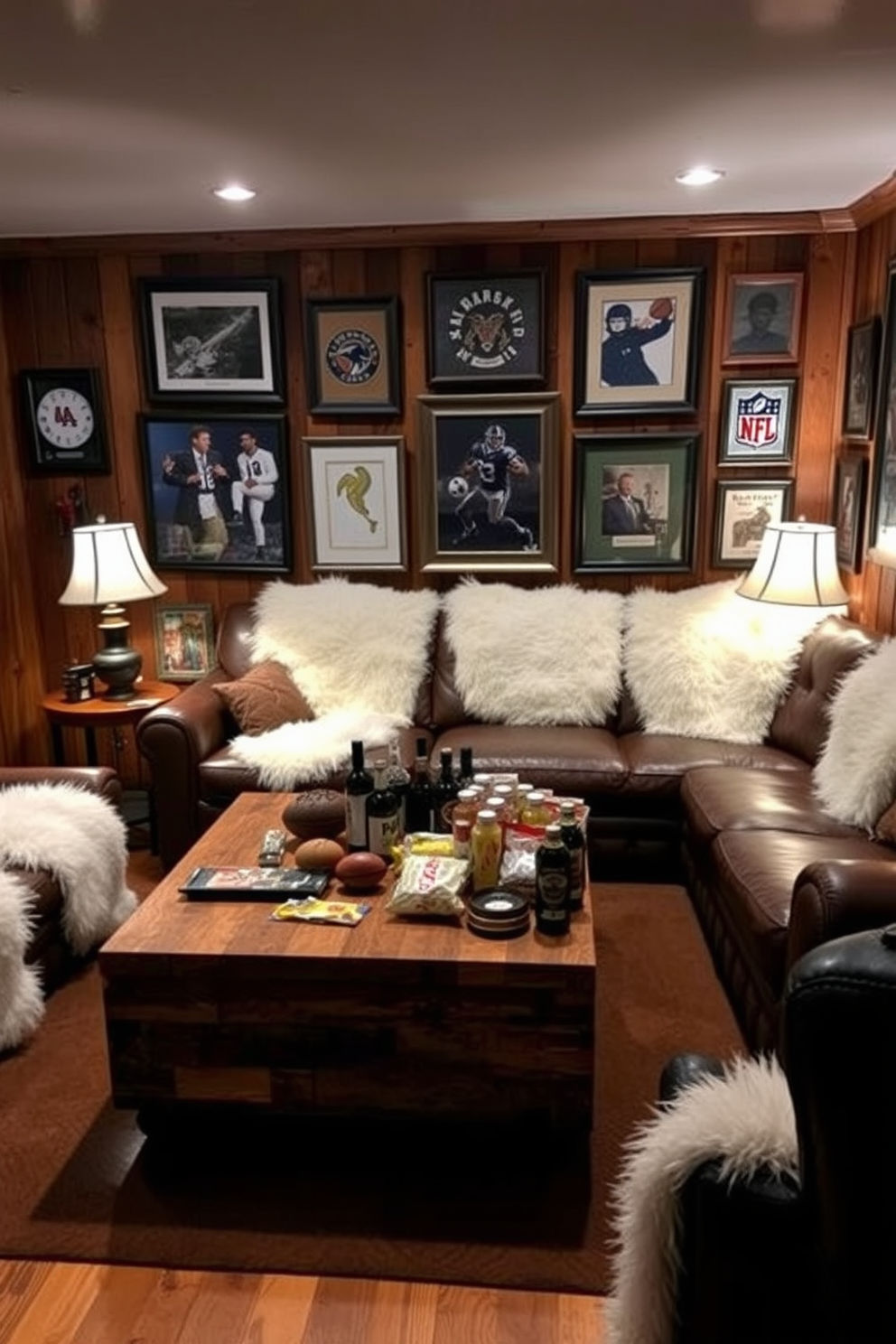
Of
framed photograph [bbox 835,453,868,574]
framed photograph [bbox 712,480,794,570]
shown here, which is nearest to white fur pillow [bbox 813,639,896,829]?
framed photograph [bbox 835,453,868,574]

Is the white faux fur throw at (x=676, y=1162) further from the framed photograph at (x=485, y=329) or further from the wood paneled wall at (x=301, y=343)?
→ the framed photograph at (x=485, y=329)

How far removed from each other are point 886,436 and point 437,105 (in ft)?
6.38

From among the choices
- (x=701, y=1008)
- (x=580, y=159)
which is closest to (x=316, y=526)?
(x=580, y=159)

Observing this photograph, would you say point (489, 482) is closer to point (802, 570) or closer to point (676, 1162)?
point (802, 570)

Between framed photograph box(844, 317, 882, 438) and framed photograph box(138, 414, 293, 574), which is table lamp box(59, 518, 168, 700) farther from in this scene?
framed photograph box(844, 317, 882, 438)

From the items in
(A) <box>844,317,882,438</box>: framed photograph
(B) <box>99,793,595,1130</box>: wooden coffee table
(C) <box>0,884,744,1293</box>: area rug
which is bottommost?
(C) <box>0,884,744,1293</box>: area rug

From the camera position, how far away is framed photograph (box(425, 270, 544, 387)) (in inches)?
155

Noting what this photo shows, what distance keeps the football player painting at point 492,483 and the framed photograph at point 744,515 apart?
Result: 30.8 inches

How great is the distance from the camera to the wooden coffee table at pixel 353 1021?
207cm

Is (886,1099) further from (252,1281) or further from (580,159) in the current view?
(580,159)

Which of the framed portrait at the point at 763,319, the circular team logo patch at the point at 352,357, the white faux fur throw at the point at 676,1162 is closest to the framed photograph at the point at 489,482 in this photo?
the circular team logo patch at the point at 352,357

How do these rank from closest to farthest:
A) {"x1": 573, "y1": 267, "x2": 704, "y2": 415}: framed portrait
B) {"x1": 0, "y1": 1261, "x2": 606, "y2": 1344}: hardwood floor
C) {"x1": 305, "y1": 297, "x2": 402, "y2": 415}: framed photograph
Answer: {"x1": 0, "y1": 1261, "x2": 606, "y2": 1344}: hardwood floor → {"x1": 573, "y1": 267, "x2": 704, "y2": 415}: framed portrait → {"x1": 305, "y1": 297, "x2": 402, "y2": 415}: framed photograph

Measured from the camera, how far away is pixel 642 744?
3.56 metres

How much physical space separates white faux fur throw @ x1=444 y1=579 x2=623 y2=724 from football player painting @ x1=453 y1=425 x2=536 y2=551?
0.34 meters
